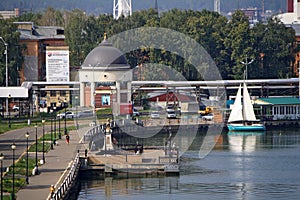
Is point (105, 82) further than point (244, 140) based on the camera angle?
Yes

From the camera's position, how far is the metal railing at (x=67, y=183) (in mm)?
46034

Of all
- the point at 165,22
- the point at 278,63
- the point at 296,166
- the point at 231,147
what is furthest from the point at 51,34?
the point at 296,166

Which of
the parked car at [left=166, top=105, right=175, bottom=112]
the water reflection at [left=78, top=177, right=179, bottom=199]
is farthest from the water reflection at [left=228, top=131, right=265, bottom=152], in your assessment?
the water reflection at [left=78, top=177, right=179, bottom=199]

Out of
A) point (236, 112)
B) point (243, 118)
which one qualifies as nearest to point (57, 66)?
point (236, 112)

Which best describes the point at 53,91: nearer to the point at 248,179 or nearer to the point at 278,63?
the point at 278,63

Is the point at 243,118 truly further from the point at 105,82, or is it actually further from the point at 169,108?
the point at 105,82

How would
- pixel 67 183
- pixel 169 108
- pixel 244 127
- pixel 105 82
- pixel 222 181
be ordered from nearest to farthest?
pixel 67 183 < pixel 222 181 < pixel 244 127 < pixel 105 82 < pixel 169 108

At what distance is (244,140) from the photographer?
7862 centimetres

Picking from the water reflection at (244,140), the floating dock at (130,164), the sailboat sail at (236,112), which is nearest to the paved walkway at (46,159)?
the floating dock at (130,164)

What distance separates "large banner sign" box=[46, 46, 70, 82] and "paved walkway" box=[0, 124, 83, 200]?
2340cm

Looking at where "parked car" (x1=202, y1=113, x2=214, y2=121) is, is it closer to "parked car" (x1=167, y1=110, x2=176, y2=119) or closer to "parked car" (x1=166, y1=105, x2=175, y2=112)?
"parked car" (x1=167, y1=110, x2=176, y2=119)

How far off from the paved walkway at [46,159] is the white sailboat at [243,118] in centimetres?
1580

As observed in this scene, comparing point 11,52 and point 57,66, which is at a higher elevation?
point 11,52

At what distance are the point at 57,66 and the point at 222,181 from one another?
49.8m
